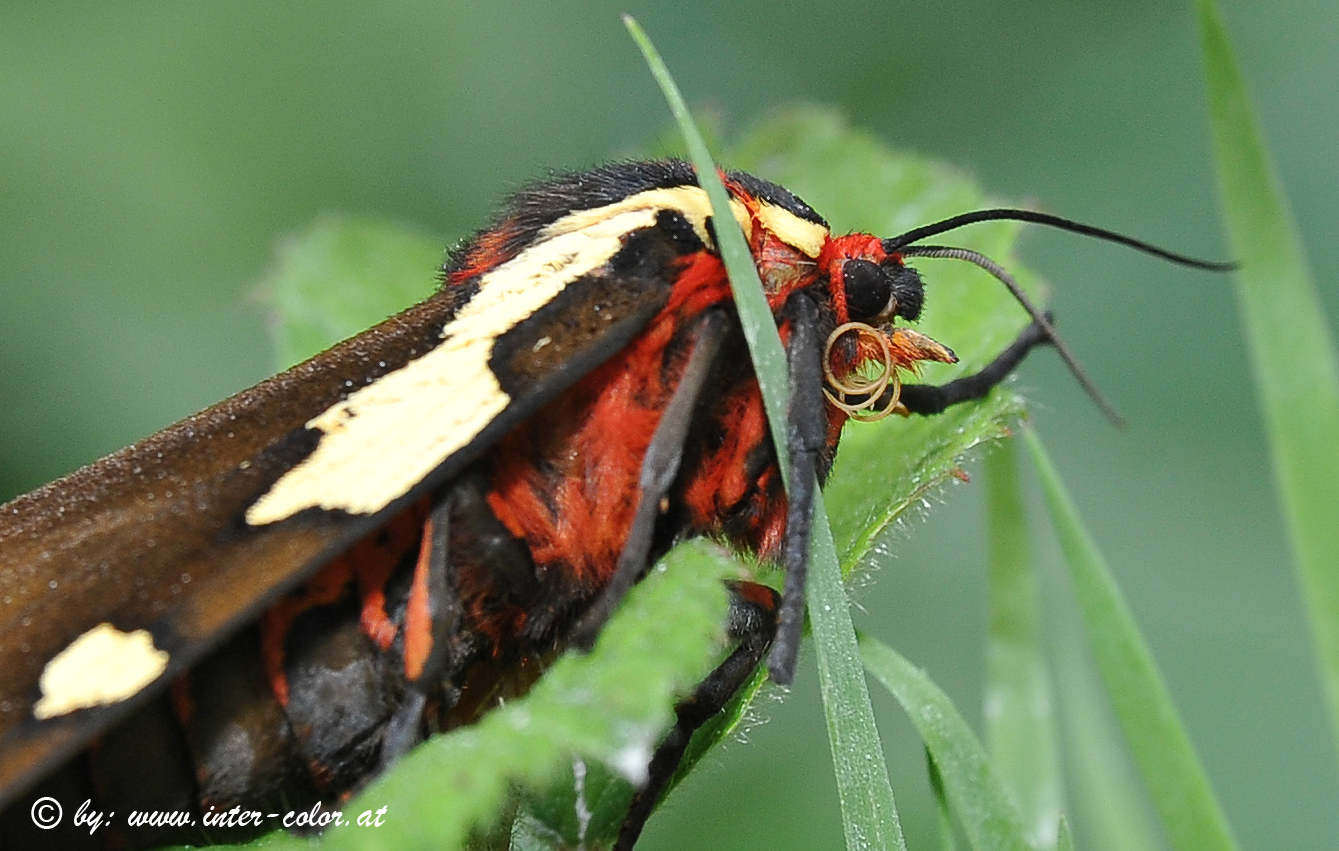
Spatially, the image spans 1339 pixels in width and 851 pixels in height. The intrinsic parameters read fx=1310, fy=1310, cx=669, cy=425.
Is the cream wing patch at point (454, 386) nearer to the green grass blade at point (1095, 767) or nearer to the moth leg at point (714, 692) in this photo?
the moth leg at point (714, 692)

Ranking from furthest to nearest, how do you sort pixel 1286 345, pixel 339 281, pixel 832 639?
pixel 339 281 → pixel 1286 345 → pixel 832 639

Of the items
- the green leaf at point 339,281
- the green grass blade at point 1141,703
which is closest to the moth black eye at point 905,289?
the green grass blade at point 1141,703

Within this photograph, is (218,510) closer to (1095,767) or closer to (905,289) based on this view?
(905,289)

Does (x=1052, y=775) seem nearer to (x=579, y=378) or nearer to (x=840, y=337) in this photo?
(x=840, y=337)

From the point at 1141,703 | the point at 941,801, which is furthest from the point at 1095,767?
the point at 941,801

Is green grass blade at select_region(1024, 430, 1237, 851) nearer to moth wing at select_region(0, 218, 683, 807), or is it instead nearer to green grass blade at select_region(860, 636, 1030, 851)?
green grass blade at select_region(860, 636, 1030, 851)

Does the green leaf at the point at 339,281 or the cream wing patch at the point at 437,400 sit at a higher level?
the green leaf at the point at 339,281
